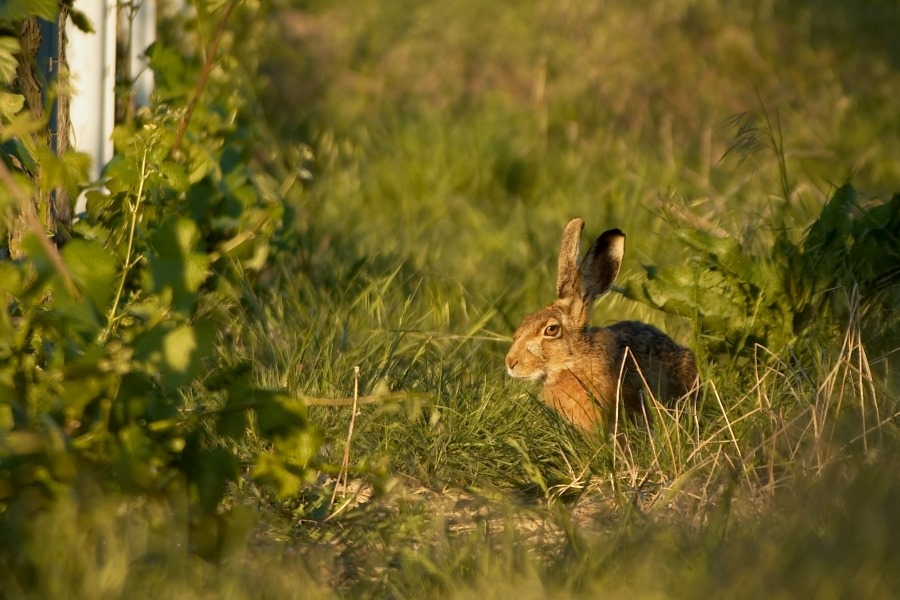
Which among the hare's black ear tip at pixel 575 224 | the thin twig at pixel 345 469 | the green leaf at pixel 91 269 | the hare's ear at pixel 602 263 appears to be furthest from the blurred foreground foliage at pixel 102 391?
the hare's ear at pixel 602 263

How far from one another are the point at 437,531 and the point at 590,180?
3995 mm

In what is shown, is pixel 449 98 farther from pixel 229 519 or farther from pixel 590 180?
pixel 229 519

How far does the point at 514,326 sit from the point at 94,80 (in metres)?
1.94

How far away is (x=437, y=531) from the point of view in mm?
3158

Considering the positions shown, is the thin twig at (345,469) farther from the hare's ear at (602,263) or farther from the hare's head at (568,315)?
the hare's ear at (602,263)

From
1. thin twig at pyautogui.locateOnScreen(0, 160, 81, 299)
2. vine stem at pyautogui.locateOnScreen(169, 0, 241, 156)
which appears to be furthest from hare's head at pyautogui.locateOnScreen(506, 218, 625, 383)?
thin twig at pyautogui.locateOnScreen(0, 160, 81, 299)

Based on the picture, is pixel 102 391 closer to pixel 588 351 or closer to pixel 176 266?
pixel 176 266

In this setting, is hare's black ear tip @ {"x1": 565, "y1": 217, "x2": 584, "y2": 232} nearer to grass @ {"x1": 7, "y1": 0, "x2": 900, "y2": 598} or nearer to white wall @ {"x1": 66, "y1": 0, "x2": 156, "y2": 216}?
grass @ {"x1": 7, "y1": 0, "x2": 900, "y2": 598}

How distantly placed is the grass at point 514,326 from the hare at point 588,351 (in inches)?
6.2

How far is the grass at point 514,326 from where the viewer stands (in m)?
2.82

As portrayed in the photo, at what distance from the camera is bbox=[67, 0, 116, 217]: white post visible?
16.8ft

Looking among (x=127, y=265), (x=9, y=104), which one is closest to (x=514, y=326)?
(x=127, y=265)

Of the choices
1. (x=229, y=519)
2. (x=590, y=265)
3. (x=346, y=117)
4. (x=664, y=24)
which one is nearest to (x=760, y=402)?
(x=590, y=265)

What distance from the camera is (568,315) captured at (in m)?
4.49
